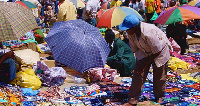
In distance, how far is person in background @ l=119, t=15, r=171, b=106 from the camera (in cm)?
484

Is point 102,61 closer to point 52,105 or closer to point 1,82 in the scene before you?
point 52,105

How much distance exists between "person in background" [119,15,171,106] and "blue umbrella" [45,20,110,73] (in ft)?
4.26

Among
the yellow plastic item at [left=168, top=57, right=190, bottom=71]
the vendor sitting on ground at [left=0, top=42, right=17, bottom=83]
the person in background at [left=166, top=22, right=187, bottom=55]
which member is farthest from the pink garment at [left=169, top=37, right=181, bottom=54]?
the vendor sitting on ground at [left=0, top=42, right=17, bottom=83]

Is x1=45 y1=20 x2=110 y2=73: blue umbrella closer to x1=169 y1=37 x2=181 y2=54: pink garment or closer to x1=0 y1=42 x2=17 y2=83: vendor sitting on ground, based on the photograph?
x1=0 y1=42 x2=17 y2=83: vendor sitting on ground

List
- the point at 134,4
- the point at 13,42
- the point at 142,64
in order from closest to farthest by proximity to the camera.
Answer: the point at 142,64
the point at 13,42
the point at 134,4

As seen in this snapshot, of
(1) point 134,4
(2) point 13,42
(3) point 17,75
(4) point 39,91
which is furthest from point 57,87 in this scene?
(1) point 134,4

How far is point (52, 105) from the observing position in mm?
5422

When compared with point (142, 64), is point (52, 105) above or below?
below

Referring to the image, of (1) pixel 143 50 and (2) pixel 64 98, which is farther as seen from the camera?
(2) pixel 64 98

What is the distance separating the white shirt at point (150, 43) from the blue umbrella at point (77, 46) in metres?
1.36

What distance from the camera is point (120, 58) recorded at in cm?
721

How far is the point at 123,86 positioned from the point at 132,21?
207 centimetres

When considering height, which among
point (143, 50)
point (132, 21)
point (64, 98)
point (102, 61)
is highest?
point (132, 21)

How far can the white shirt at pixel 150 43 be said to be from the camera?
15.9 feet
